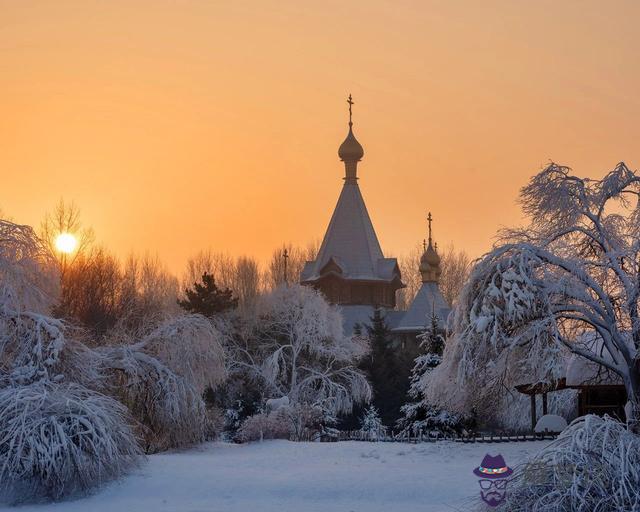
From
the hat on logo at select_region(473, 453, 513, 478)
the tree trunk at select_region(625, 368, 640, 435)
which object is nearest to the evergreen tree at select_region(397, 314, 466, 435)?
the tree trunk at select_region(625, 368, 640, 435)

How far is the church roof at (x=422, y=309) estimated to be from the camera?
60.9 meters

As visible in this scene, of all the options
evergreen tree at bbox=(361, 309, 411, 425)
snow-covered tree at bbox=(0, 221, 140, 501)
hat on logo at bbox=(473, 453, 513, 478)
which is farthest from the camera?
evergreen tree at bbox=(361, 309, 411, 425)

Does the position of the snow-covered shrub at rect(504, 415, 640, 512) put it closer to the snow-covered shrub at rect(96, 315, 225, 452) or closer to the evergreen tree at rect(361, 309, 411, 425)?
the snow-covered shrub at rect(96, 315, 225, 452)

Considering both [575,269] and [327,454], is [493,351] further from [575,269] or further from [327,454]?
[327,454]

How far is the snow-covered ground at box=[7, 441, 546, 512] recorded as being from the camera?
21266 mm

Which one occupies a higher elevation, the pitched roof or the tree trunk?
the pitched roof

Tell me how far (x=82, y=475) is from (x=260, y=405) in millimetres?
19344

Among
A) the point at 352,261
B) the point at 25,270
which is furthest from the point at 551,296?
the point at 352,261

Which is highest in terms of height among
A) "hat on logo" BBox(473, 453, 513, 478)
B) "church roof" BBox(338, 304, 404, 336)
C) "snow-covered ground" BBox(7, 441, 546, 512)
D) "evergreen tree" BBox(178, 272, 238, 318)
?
"church roof" BBox(338, 304, 404, 336)

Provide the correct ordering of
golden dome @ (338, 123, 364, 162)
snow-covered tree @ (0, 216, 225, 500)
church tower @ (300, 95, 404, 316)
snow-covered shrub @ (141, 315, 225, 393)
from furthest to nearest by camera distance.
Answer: golden dome @ (338, 123, 364, 162), church tower @ (300, 95, 404, 316), snow-covered shrub @ (141, 315, 225, 393), snow-covered tree @ (0, 216, 225, 500)

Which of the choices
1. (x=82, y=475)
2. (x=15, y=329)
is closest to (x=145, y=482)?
(x=82, y=475)

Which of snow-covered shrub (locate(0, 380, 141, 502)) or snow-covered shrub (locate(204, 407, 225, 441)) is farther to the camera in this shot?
snow-covered shrub (locate(204, 407, 225, 441))

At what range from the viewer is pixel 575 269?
23.3m

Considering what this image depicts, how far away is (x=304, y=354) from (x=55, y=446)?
77.6ft
